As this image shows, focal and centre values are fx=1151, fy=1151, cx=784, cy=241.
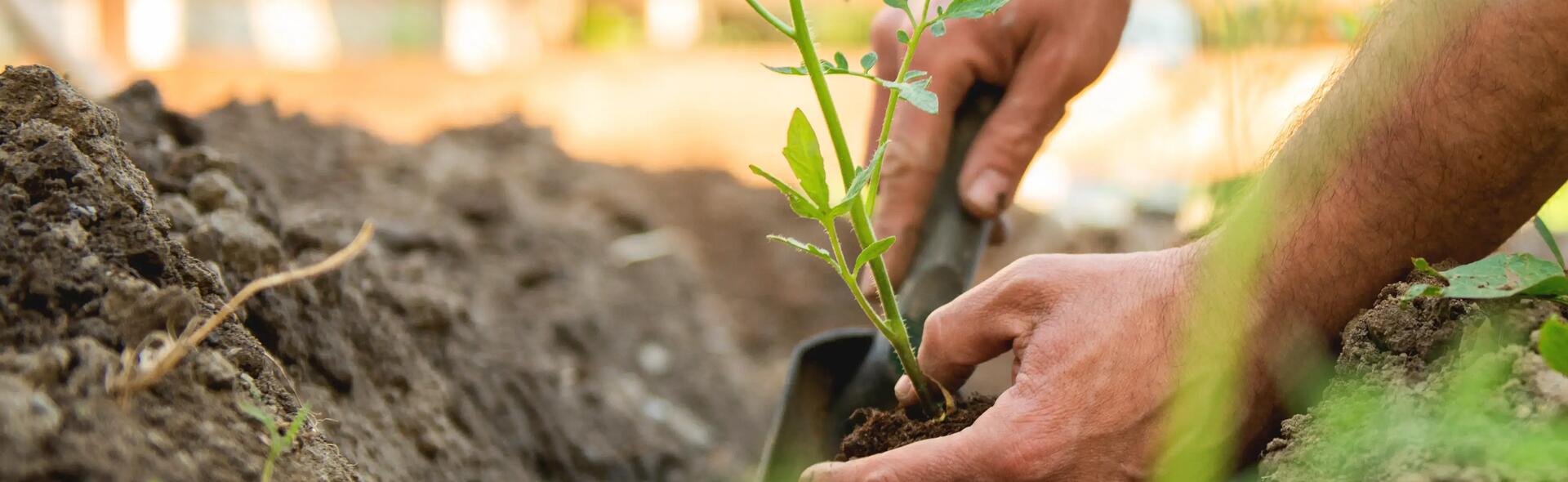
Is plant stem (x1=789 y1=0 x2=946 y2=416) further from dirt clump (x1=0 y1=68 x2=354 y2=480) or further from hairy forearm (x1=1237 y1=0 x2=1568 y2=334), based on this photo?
dirt clump (x1=0 y1=68 x2=354 y2=480)

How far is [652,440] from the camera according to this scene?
102 inches

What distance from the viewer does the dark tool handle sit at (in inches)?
63.9

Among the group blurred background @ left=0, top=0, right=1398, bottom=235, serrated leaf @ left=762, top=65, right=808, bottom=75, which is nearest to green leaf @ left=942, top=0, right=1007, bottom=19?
serrated leaf @ left=762, top=65, right=808, bottom=75

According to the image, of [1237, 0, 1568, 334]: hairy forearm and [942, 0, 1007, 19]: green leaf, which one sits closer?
[942, 0, 1007, 19]: green leaf

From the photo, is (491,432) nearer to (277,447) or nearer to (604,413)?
(604,413)

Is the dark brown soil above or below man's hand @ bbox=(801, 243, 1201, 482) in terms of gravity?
below

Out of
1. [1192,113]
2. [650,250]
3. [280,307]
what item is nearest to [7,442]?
[280,307]

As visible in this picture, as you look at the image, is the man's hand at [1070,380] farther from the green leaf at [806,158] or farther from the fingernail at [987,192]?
the fingernail at [987,192]

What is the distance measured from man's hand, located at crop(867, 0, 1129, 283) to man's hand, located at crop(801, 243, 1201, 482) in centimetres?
41

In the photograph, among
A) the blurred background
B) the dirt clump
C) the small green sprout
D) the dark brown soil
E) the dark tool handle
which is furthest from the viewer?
the blurred background

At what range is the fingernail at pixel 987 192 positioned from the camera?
1.68 m

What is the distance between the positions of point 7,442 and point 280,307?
690 mm

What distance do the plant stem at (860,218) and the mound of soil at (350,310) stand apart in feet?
1.91

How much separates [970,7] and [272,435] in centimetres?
75
